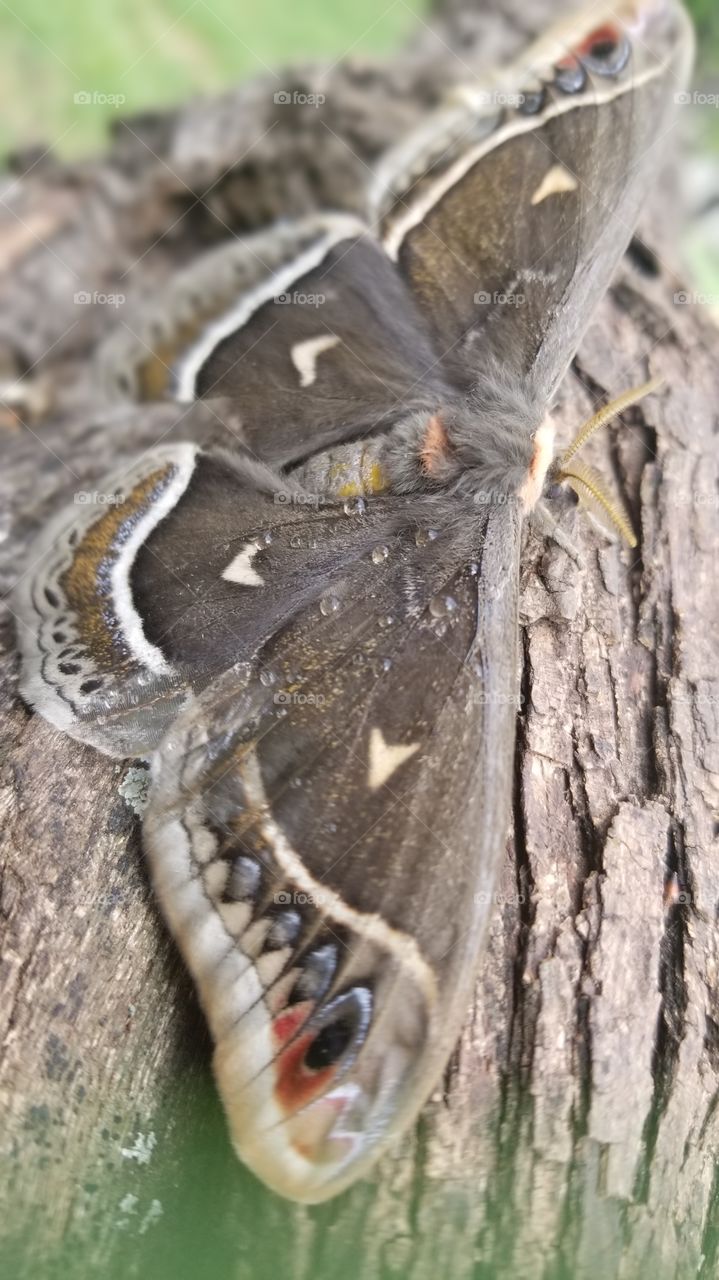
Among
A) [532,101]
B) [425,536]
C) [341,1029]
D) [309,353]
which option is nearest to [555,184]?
[532,101]

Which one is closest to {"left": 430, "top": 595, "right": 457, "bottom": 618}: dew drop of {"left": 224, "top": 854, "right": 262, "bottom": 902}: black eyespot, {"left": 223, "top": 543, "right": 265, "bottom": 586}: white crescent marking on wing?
{"left": 223, "top": 543, "right": 265, "bottom": 586}: white crescent marking on wing

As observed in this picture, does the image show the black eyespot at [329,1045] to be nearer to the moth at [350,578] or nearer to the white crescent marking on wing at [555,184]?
the moth at [350,578]

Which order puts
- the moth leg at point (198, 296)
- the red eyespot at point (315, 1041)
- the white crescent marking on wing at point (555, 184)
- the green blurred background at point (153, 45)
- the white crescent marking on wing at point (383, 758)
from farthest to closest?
the green blurred background at point (153, 45) < the moth leg at point (198, 296) < the white crescent marking on wing at point (555, 184) < the white crescent marking on wing at point (383, 758) < the red eyespot at point (315, 1041)

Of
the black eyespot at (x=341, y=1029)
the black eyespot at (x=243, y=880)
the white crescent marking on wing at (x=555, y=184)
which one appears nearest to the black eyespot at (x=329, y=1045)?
the black eyespot at (x=341, y=1029)

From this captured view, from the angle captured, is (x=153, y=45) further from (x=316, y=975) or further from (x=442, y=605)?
(x=316, y=975)

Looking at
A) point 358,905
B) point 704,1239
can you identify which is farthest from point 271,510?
point 704,1239

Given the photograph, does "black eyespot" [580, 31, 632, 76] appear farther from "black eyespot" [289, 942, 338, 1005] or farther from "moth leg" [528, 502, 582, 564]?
"black eyespot" [289, 942, 338, 1005]

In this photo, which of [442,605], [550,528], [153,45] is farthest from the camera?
[153,45]
